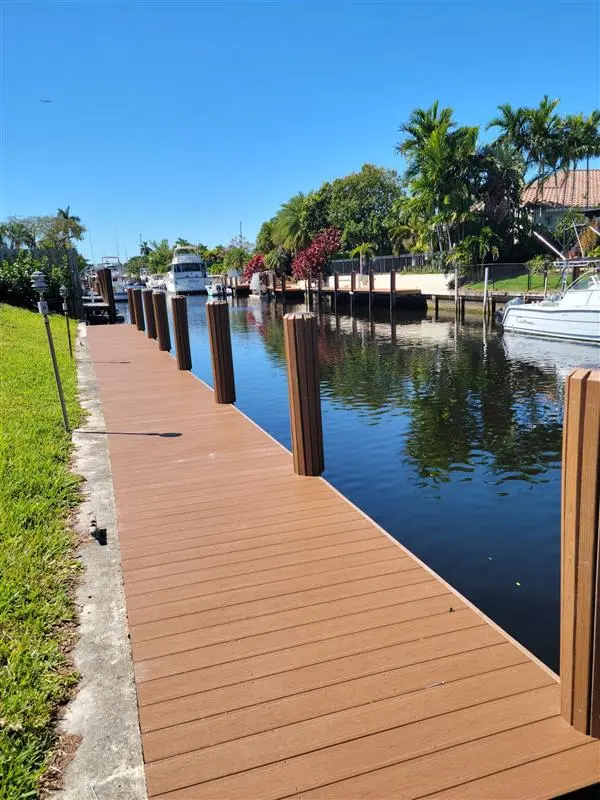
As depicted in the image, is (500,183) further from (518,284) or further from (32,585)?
(32,585)

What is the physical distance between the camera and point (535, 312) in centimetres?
2094

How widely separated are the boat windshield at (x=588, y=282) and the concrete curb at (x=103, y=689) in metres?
18.3

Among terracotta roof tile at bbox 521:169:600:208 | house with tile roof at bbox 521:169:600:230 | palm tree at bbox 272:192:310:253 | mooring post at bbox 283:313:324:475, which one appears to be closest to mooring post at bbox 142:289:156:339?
mooring post at bbox 283:313:324:475

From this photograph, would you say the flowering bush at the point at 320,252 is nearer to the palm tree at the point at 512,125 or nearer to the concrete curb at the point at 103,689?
the palm tree at the point at 512,125

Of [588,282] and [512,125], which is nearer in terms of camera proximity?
[588,282]

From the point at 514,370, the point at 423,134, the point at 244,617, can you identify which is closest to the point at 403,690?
the point at 244,617

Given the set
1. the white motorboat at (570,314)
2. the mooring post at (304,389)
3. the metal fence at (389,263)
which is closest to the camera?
the mooring post at (304,389)

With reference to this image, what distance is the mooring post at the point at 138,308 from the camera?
70.9 feet

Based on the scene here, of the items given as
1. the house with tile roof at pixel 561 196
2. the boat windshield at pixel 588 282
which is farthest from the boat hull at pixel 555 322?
the house with tile roof at pixel 561 196

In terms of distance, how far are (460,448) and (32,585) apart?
6897 millimetres

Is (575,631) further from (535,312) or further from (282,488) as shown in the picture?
(535,312)

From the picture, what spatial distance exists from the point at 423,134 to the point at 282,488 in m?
33.5

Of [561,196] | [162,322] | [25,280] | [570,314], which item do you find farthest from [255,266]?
[162,322]

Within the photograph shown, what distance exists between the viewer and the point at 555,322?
2008cm
